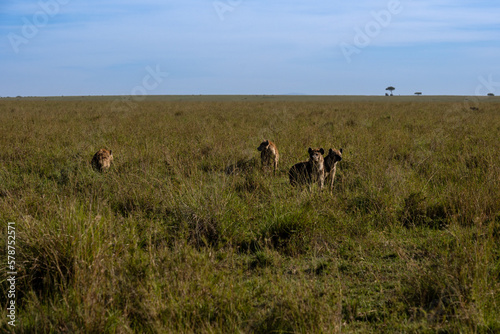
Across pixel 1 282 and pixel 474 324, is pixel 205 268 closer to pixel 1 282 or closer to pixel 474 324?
pixel 1 282

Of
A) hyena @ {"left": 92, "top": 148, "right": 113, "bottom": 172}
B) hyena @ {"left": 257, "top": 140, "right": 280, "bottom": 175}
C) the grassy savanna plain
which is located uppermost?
hyena @ {"left": 257, "top": 140, "right": 280, "bottom": 175}

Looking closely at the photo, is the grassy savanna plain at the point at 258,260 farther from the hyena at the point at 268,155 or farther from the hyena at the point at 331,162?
the hyena at the point at 268,155

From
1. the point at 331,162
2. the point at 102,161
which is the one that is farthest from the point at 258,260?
the point at 102,161

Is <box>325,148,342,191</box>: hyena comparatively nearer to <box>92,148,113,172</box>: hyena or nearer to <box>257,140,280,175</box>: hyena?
<box>257,140,280,175</box>: hyena

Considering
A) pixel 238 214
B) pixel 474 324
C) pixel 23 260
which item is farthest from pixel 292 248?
pixel 23 260

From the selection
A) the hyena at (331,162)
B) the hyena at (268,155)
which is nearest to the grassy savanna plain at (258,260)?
the hyena at (331,162)

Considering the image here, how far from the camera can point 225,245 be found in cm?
442

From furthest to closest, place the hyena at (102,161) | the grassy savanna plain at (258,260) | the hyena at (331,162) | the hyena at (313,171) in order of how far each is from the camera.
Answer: the hyena at (102,161)
the hyena at (331,162)
the hyena at (313,171)
the grassy savanna plain at (258,260)

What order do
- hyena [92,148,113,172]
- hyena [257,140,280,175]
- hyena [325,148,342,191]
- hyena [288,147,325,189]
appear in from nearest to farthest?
1. hyena [288,147,325,189]
2. hyena [325,148,342,191]
3. hyena [92,148,113,172]
4. hyena [257,140,280,175]

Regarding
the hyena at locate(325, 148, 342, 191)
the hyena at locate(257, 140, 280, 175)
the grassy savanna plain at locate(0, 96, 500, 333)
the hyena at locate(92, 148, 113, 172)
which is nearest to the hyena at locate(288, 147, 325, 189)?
the hyena at locate(325, 148, 342, 191)

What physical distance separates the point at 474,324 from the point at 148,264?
8.74 feet

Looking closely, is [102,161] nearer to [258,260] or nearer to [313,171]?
[313,171]

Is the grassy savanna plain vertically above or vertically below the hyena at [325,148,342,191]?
below

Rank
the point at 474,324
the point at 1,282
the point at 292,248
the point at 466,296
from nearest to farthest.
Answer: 1. the point at 474,324
2. the point at 466,296
3. the point at 1,282
4. the point at 292,248
